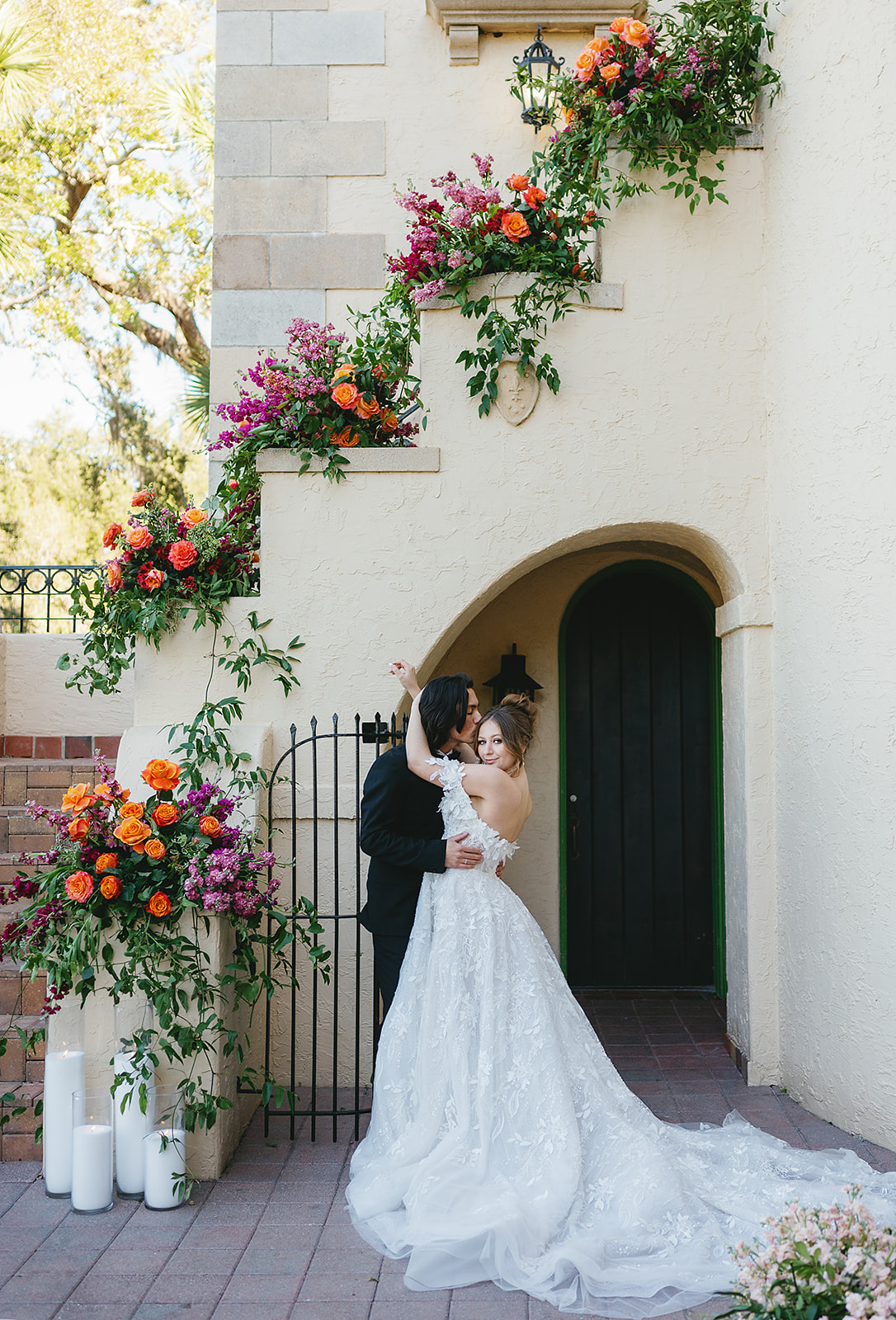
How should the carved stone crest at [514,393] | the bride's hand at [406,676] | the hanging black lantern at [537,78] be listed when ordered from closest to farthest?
the bride's hand at [406,676], the carved stone crest at [514,393], the hanging black lantern at [537,78]

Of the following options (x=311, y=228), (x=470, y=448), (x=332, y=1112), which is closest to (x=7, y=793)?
(x=332, y=1112)

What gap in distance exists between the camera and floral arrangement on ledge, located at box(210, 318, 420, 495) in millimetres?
4801

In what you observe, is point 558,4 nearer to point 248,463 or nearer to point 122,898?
point 248,463

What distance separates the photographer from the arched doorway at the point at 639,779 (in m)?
6.57

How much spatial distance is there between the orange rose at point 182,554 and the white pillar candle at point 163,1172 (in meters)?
2.36

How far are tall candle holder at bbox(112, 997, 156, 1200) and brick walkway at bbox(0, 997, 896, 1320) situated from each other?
0.30 feet

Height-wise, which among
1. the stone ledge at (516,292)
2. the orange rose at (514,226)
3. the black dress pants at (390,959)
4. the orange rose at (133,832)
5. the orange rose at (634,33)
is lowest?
the black dress pants at (390,959)

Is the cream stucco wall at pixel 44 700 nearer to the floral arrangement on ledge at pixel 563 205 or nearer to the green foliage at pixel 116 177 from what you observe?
the floral arrangement on ledge at pixel 563 205

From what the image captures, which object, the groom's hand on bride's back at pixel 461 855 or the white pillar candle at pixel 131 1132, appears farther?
the groom's hand on bride's back at pixel 461 855

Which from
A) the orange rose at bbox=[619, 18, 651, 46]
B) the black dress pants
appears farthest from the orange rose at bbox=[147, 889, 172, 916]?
the orange rose at bbox=[619, 18, 651, 46]

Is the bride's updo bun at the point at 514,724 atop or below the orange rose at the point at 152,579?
below

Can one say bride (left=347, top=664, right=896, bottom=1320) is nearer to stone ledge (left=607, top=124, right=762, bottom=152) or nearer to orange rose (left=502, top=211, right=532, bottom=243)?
orange rose (left=502, top=211, right=532, bottom=243)

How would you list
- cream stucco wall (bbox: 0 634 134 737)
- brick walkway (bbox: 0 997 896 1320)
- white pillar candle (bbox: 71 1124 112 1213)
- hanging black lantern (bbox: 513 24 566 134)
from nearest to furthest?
1. brick walkway (bbox: 0 997 896 1320)
2. white pillar candle (bbox: 71 1124 112 1213)
3. hanging black lantern (bbox: 513 24 566 134)
4. cream stucco wall (bbox: 0 634 134 737)

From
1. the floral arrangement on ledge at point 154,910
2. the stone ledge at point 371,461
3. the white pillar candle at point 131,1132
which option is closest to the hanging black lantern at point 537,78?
the stone ledge at point 371,461
